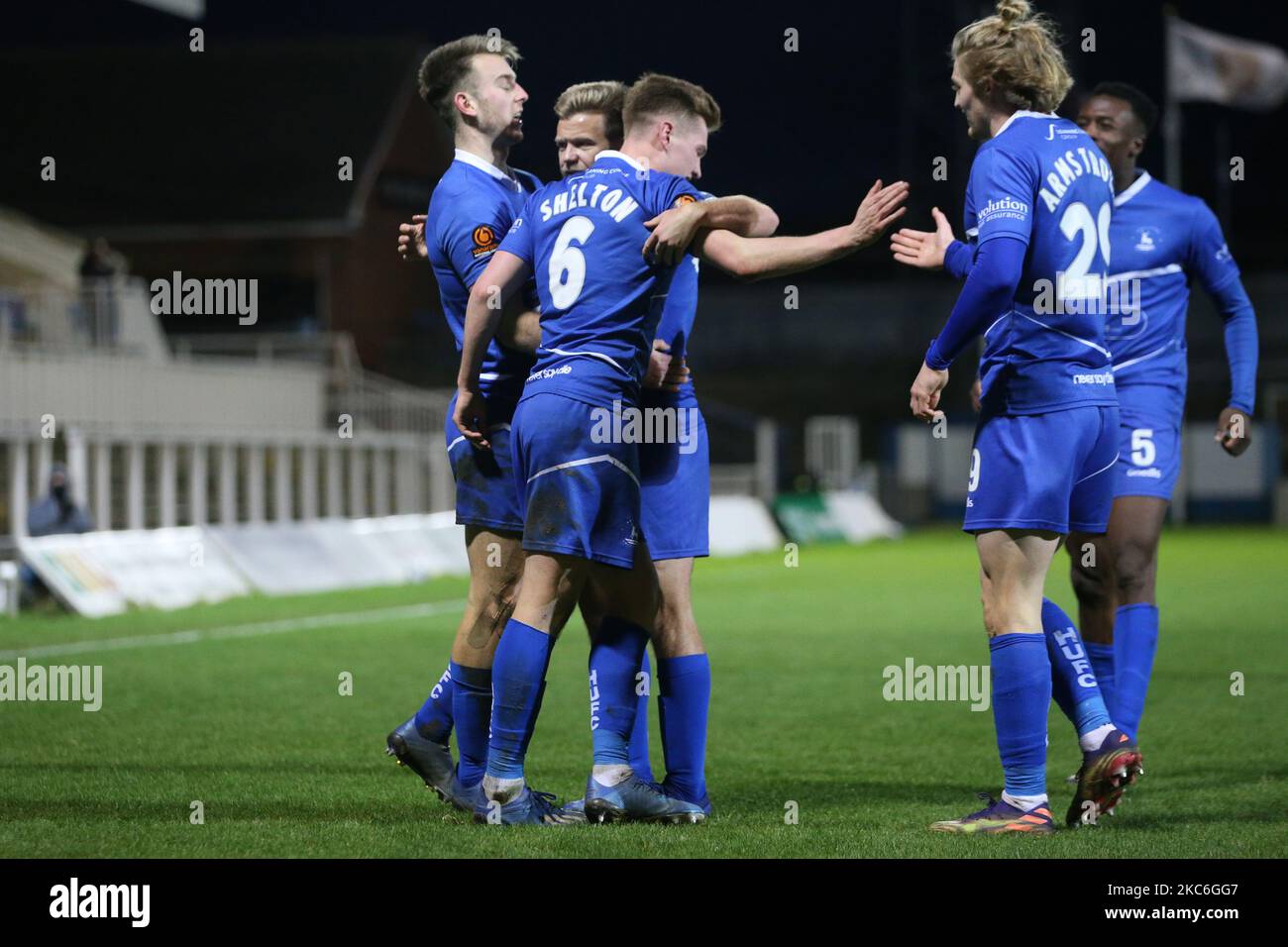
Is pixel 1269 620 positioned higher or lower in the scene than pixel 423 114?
lower

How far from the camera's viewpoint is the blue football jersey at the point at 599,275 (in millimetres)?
5645

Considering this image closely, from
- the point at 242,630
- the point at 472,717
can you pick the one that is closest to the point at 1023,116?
the point at 472,717

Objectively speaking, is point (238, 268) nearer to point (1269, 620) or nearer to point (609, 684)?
point (1269, 620)

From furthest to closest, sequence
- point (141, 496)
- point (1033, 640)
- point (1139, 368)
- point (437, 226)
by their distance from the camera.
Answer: point (141, 496) < point (1139, 368) < point (437, 226) < point (1033, 640)

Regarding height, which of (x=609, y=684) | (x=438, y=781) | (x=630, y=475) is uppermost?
(x=630, y=475)

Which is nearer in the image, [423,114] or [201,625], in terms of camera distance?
[201,625]

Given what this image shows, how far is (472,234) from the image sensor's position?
6070 millimetres

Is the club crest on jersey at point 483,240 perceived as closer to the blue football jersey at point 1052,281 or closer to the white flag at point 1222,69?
the blue football jersey at point 1052,281

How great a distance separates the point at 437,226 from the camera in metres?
6.19

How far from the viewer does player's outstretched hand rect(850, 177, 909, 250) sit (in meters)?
5.07

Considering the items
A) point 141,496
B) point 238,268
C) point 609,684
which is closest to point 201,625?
point 141,496

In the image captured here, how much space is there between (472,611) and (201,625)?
910 centimetres

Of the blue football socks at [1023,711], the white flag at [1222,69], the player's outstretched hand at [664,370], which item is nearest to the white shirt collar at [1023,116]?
the player's outstretched hand at [664,370]
